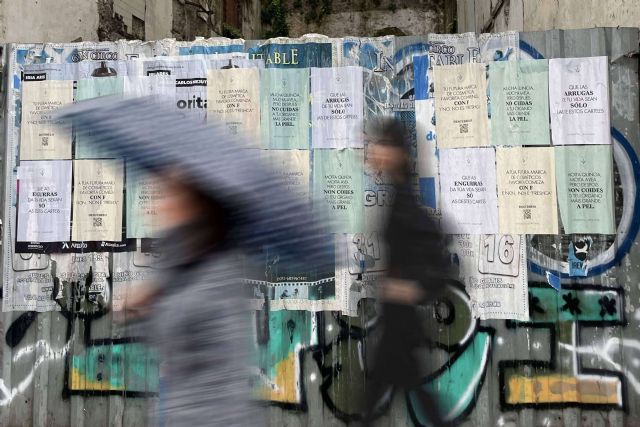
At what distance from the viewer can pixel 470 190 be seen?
3.98m

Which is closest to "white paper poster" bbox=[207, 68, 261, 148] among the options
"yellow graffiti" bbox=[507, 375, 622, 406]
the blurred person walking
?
the blurred person walking

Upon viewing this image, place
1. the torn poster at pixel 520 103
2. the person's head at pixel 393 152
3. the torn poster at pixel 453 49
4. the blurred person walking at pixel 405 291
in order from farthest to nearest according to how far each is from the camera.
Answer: the torn poster at pixel 453 49
the torn poster at pixel 520 103
the person's head at pixel 393 152
the blurred person walking at pixel 405 291

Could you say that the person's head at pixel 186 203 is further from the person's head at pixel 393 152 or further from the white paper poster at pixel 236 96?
the white paper poster at pixel 236 96

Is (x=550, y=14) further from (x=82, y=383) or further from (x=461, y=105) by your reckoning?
(x=82, y=383)

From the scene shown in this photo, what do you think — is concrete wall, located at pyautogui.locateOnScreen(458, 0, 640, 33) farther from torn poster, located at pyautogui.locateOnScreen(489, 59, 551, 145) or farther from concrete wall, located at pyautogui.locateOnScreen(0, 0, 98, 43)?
concrete wall, located at pyautogui.locateOnScreen(0, 0, 98, 43)

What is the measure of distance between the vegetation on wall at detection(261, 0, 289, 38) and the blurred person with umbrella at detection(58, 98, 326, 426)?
15105 mm

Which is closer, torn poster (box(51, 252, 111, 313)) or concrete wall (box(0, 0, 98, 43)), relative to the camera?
torn poster (box(51, 252, 111, 313))

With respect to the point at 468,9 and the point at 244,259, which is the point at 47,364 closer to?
the point at 244,259

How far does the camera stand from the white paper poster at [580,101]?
3.91 m

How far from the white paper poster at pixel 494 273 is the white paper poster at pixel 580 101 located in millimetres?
857

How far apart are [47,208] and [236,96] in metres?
1.74

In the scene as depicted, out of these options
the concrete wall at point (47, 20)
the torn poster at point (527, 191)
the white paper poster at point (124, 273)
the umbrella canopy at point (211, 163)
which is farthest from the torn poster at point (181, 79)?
the umbrella canopy at point (211, 163)

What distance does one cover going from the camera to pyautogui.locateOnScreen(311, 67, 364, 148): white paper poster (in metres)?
4.10

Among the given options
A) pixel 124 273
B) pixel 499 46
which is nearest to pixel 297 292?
pixel 124 273
